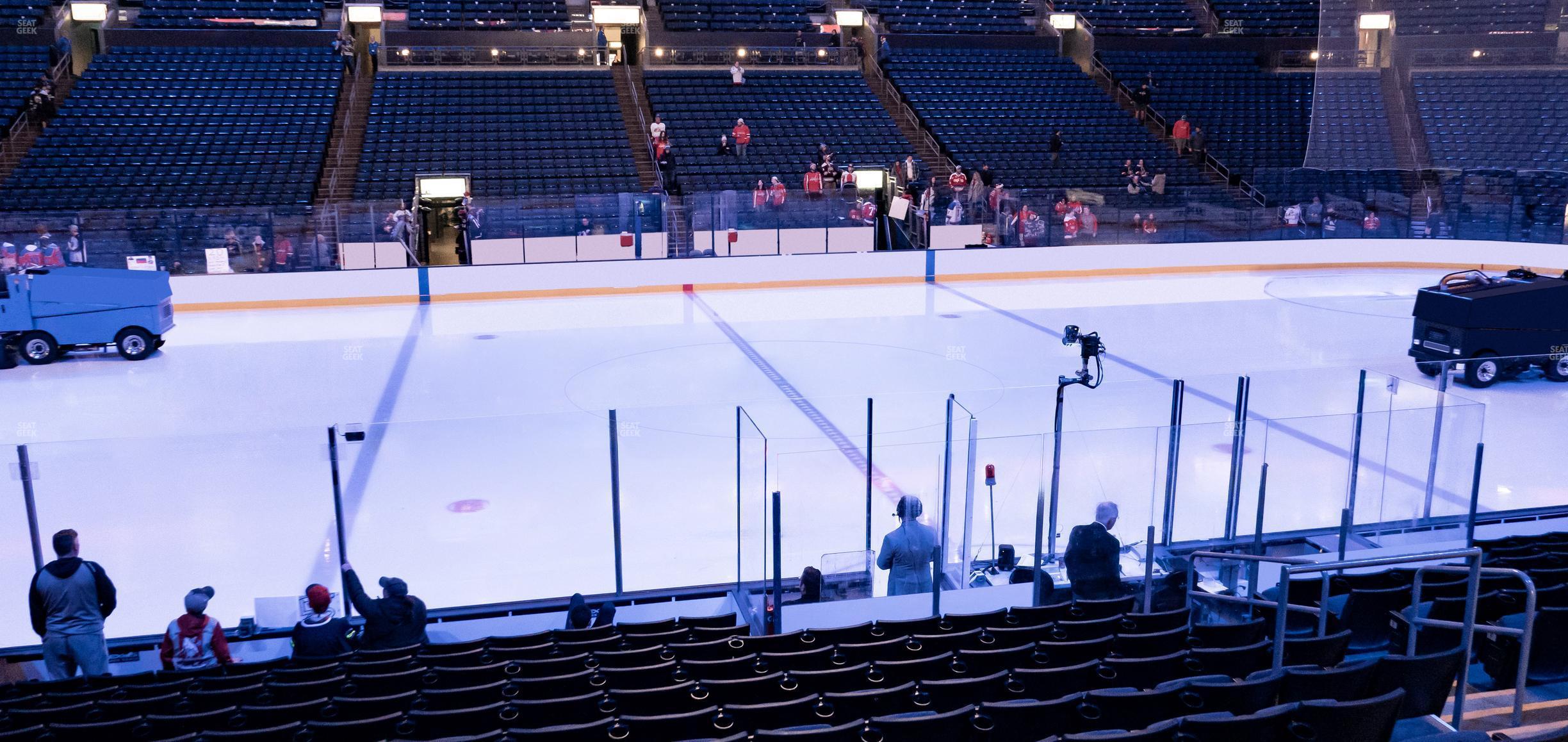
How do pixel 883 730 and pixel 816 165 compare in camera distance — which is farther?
pixel 816 165

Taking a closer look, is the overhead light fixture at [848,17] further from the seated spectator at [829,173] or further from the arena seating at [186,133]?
the arena seating at [186,133]

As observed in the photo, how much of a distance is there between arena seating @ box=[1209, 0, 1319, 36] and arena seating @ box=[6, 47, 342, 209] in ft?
79.6

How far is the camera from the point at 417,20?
99.0 feet

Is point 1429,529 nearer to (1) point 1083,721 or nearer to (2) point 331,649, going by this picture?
(1) point 1083,721

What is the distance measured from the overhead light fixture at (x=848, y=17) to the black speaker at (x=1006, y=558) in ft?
88.5

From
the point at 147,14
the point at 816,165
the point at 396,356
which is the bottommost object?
the point at 396,356

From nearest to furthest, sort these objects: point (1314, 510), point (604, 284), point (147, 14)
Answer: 1. point (1314, 510)
2. point (604, 284)
3. point (147, 14)


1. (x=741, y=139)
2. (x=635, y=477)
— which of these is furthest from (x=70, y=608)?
(x=741, y=139)

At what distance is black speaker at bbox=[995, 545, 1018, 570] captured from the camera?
7719mm

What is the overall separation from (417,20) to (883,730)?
29645mm

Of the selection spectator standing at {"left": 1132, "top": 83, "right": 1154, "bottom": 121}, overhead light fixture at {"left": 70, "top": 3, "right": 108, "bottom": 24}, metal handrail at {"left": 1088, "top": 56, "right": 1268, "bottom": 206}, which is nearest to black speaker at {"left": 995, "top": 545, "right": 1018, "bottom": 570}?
metal handrail at {"left": 1088, "top": 56, "right": 1268, "bottom": 206}

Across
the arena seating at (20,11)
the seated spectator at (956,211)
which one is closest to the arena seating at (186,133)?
the arena seating at (20,11)

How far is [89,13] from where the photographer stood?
90.9 ft

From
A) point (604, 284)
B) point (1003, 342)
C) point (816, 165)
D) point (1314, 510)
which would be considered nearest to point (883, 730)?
point (1314, 510)
